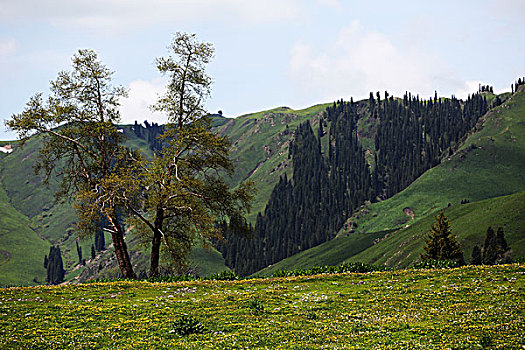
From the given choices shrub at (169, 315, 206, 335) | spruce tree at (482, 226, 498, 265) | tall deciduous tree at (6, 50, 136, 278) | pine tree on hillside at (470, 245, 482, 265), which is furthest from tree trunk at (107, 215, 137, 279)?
pine tree on hillside at (470, 245, 482, 265)

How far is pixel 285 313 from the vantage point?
22859 mm

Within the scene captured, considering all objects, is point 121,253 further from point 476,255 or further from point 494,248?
point 476,255

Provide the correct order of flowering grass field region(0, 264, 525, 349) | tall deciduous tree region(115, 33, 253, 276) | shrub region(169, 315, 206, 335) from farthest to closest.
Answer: tall deciduous tree region(115, 33, 253, 276), shrub region(169, 315, 206, 335), flowering grass field region(0, 264, 525, 349)

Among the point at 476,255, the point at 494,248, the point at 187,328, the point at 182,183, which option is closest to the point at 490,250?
the point at 494,248

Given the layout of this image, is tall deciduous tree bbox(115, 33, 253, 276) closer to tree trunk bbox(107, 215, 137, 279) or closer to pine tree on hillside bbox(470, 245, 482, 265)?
tree trunk bbox(107, 215, 137, 279)

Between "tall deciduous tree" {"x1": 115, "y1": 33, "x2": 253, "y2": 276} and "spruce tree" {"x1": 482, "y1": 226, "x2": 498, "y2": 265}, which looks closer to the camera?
"tall deciduous tree" {"x1": 115, "y1": 33, "x2": 253, "y2": 276}

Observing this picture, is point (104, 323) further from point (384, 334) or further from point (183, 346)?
point (384, 334)

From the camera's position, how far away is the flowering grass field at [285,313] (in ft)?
54.7

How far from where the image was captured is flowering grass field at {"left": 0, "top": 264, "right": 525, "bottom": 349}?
16672 millimetres

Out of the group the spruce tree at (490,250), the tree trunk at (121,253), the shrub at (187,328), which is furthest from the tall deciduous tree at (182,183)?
the spruce tree at (490,250)

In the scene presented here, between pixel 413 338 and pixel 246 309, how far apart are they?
395 inches

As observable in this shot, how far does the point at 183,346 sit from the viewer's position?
17031 millimetres

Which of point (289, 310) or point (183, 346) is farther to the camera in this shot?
point (289, 310)

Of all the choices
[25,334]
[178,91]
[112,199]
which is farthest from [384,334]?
[178,91]
